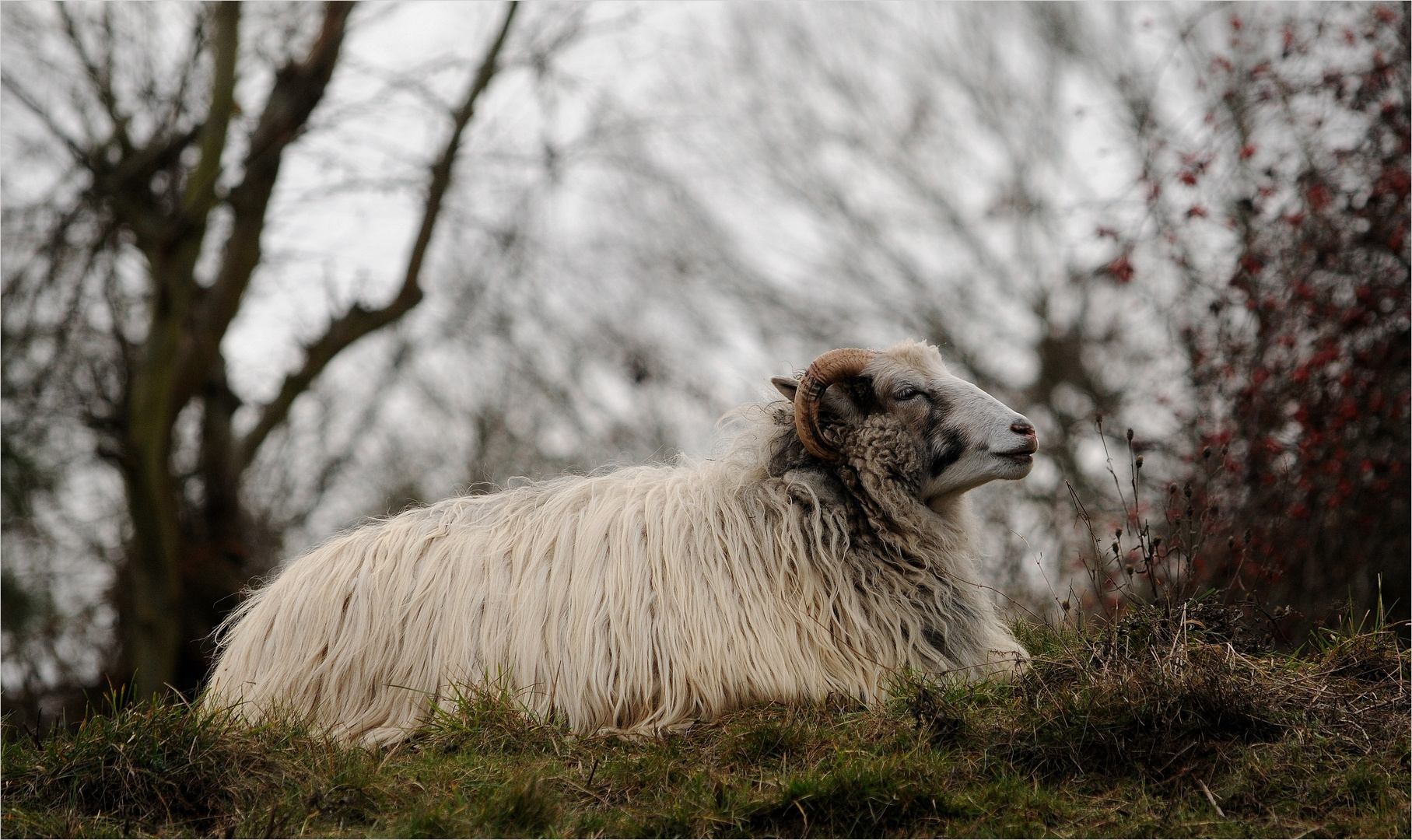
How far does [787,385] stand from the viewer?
251 inches

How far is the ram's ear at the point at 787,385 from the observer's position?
6371mm

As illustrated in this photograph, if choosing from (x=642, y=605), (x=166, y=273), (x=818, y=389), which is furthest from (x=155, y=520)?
(x=818, y=389)

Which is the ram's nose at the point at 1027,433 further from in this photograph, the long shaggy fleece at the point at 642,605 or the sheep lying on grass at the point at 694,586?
the long shaggy fleece at the point at 642,605

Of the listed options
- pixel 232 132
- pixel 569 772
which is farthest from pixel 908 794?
pixel 232 132

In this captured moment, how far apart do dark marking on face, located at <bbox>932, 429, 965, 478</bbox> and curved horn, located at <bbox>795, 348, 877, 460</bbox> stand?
1.56 feet

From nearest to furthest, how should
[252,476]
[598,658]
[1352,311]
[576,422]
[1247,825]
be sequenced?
[1247,825]
[598,658]
[1352,311]
[252,476]
[576,422]

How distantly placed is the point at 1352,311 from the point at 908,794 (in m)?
7.91

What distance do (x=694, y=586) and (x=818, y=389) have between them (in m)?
1.10

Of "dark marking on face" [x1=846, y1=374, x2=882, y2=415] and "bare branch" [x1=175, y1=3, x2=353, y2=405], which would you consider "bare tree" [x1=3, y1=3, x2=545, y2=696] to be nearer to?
"bare branch" [x1=175, y1=3, x2=353, y2=405]

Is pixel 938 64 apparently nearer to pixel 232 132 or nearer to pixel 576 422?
pixel 576 422

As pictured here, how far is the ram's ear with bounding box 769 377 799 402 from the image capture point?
637cm

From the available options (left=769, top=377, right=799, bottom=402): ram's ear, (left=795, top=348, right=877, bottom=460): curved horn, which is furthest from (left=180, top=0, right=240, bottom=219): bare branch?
(left=795, top=348, right=877, bottom=460): curved horn

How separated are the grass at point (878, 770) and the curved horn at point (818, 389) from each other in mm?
1455

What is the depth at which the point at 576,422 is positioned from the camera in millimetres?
20281
